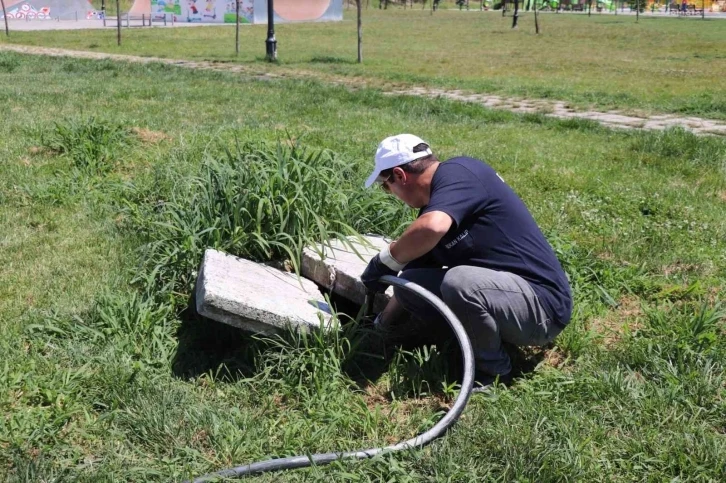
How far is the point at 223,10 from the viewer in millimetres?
48156

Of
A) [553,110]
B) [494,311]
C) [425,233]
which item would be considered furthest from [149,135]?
[553,110]

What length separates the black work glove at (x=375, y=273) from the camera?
344 cm

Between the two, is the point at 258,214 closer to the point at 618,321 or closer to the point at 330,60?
the point at 618,321

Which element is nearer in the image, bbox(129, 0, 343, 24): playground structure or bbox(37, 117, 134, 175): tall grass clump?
bbox(37, 117, 134, 175): tall grass clump

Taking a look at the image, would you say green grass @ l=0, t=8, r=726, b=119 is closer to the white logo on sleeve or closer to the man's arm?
the white logo on sleeve

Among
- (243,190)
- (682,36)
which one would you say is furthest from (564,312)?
(682,36)

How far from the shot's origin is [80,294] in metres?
4.11

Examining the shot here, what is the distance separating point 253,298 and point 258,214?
0.77m

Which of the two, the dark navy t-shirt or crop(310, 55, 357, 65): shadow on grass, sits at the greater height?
crop(310, 55, 357, 65): shadow on grass

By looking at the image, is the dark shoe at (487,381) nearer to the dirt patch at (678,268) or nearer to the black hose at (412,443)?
the black hose at (412,443)

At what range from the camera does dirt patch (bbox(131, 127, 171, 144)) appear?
24.3 feet

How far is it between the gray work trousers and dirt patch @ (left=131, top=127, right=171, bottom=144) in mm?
4779

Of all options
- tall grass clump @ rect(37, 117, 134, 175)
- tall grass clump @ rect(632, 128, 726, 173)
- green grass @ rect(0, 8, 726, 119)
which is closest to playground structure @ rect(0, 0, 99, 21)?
green grass @ rect(0, 8, 726, 119)

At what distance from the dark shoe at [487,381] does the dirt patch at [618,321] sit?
0.62 meters
